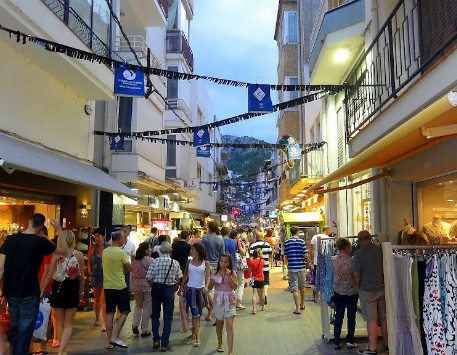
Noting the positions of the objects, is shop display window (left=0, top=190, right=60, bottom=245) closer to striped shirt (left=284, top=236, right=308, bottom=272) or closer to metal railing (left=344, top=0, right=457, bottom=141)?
striped shirt (left=284, top=236, right=308, bottom=272)

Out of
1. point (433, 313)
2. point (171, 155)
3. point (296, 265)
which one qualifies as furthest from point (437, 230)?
point (171, 155)

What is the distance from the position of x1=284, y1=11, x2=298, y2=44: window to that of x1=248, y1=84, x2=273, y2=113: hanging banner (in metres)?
20.5

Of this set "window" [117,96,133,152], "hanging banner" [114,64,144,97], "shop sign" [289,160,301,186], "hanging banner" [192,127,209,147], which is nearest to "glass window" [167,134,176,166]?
"shop sign" [289,160,301,186]

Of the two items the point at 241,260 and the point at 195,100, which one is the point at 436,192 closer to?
the point at 241,260

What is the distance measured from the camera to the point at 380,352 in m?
7.68

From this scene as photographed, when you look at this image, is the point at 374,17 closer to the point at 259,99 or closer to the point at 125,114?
the point at 259,99

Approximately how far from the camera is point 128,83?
10148 millimetres

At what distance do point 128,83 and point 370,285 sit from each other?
20.2 ft

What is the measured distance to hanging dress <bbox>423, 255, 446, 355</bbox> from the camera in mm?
4809

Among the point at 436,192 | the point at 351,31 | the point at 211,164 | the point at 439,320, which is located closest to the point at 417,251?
the point at 439,320

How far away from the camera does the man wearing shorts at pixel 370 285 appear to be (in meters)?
7.31

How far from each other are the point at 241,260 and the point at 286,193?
1816 centimetres

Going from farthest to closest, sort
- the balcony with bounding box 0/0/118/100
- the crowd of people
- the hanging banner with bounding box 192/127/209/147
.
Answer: the hanging banner with bounding box 192/127/209/147 < the balcony with bounding box 0/0/118/100 < the crowd of people

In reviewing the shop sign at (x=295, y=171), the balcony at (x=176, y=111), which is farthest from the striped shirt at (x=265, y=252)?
the balcony at (x=176, y=111)
